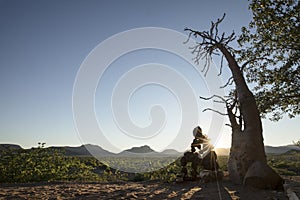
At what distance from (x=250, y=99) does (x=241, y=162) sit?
7.18 ft

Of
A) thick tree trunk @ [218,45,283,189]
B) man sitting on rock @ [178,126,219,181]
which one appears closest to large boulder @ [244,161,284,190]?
thick tree trunk @ [218,45,283,189]

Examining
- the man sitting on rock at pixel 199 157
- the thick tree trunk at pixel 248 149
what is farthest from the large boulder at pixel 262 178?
the man sitting on rock at pixel 199 157

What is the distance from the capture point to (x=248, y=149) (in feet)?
27.6

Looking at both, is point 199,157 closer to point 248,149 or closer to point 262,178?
point 248,149

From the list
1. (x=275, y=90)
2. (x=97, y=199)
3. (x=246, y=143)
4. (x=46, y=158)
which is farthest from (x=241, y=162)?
(x=46, y=158)

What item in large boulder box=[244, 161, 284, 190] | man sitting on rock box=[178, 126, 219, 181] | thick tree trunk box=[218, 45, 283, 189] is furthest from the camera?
man sitting on rock box=[178, 126, 219, 181]

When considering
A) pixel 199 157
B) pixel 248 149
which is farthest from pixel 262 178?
pixel 199 157

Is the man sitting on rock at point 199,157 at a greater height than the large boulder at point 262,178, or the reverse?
the man sitting on rock at point 199,157

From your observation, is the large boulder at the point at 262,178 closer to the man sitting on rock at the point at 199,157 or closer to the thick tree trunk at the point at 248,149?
the thick tree trunk at the point at 248,149

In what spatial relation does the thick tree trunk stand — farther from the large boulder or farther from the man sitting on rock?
the man sitting on rock

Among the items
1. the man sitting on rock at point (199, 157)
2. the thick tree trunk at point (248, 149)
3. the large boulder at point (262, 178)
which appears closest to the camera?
the large boulder at point (262, 178)

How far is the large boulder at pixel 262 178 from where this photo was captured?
23.9ft

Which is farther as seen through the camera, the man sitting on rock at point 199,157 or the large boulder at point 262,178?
the man sitting on rock at point 199,157

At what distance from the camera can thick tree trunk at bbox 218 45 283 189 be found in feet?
24.4
